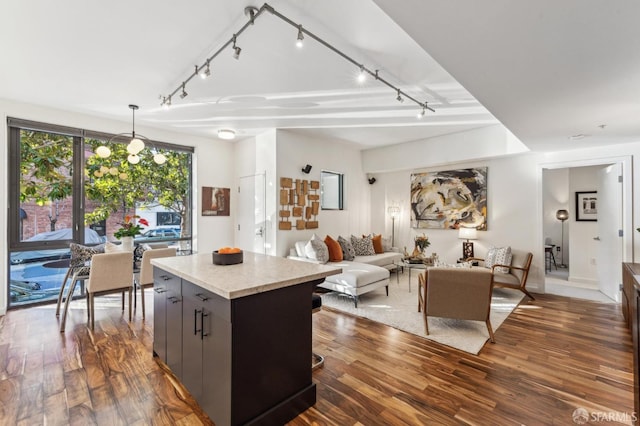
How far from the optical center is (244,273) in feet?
6.57

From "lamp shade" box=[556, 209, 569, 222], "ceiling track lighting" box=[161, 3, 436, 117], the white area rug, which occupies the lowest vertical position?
the white area rug

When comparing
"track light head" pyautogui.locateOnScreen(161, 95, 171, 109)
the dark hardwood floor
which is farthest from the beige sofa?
"track light head" pyautogui.locateOnScreen(161, 95, 171, 109)

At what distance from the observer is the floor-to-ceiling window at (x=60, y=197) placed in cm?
403

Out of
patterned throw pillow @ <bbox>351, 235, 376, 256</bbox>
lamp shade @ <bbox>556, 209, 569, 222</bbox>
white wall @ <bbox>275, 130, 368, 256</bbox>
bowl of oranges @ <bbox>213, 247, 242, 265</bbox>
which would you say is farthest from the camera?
lamp shade @ <bbox>556, 209, 569, 222</bbox>

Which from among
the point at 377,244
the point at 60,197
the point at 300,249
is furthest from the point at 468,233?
the point at 60,197

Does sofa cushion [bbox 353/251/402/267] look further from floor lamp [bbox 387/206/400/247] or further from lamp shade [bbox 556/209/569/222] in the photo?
lamp shade [bbox 556/209/569/222]

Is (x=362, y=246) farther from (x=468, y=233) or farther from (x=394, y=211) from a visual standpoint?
(x=468, y=233)

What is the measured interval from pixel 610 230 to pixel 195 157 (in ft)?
23.7

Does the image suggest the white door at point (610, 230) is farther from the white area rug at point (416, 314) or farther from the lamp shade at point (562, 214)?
the lamp shade at point (562, 214)

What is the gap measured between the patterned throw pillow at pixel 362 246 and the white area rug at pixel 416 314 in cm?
87

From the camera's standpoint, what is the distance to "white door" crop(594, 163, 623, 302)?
4230mm

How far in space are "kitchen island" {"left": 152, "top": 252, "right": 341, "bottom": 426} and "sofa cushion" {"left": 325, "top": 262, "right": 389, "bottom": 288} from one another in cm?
200

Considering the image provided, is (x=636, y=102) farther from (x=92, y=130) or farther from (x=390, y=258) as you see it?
(x=92, y=130)

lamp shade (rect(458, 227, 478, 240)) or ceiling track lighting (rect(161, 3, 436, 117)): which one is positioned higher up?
ceiling track lighting (rect(161, 3, 436, 117))
